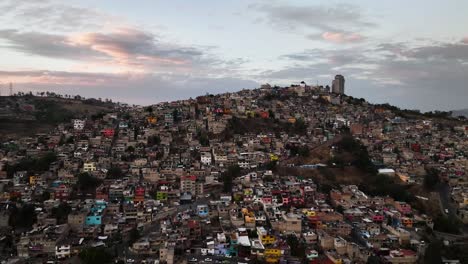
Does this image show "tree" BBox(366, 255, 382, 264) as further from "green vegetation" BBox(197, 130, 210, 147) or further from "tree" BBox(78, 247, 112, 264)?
"green vegetation" BBox(197, 130, 210, 147)

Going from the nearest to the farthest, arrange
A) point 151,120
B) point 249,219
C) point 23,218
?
point 249,219 → point 23,218 → point 151,120

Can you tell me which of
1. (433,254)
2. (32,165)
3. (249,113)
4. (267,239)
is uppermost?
(249,113)

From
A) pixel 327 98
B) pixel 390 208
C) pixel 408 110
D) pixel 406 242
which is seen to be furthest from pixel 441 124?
pixel 406 242

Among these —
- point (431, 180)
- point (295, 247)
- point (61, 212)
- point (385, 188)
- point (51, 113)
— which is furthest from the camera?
point (51, 113)

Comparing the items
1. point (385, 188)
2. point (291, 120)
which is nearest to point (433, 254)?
point (385, 188)

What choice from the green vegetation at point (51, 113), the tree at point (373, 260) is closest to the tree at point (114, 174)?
the tree at point (373, 260)

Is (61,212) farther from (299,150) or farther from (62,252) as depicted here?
(299,150)

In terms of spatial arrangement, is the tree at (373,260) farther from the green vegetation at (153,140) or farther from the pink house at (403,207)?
the green vegetation at (153,140)

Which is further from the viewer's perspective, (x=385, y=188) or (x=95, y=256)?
(x=385, y=188)

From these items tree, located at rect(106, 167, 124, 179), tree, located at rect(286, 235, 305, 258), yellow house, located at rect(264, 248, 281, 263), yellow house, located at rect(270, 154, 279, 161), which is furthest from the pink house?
tree, located at rect(106, 167, 124, 179)
